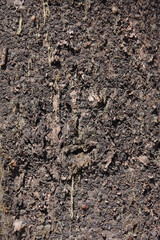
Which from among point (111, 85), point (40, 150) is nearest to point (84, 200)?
point (40, 150)

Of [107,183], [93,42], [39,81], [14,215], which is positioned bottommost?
[14,215]

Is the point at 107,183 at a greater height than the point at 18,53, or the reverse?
the point at 18,53

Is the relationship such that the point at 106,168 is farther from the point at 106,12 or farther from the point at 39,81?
the point at 106,12

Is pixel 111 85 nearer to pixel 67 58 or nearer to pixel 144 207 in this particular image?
pixel 67 58

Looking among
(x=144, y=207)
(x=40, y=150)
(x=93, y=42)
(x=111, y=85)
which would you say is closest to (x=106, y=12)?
(x=93, y=42)

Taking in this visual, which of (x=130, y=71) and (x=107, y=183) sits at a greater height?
(x=130, y=71)

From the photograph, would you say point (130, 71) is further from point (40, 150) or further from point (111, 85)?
point (40, 150)
